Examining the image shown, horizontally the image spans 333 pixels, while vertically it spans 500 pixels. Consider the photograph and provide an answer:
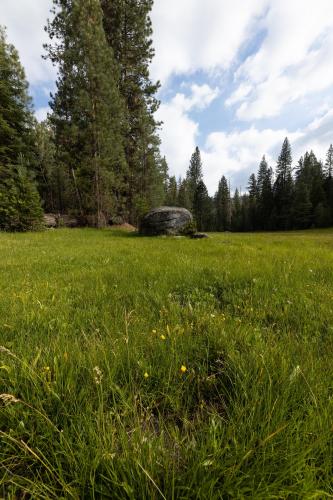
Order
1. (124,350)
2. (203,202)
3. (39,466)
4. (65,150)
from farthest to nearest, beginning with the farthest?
(203,202)
(65,150)
(124,350)
(39,466)

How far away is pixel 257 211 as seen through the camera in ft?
225

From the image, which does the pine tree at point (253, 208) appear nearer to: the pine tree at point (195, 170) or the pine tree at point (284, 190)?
the pine tree at point (284, 190)

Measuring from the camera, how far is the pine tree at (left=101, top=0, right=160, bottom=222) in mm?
24031

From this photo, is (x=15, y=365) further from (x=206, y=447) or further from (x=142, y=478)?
(x=206, y=447)

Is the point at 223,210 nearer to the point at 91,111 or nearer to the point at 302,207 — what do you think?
the point at 302,207

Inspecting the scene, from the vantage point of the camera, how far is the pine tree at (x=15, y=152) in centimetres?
1594

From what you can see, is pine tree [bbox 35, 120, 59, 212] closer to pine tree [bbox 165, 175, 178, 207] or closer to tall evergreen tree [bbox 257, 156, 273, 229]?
pine tree [bbox 165, 175, 178, 207]

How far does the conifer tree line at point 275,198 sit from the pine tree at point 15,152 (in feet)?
159

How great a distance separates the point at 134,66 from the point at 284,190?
49694 millimetres

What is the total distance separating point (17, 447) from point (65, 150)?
2590cm

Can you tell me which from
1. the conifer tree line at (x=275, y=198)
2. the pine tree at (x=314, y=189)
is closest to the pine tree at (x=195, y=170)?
the conifer tree line at (x=275, y=198)

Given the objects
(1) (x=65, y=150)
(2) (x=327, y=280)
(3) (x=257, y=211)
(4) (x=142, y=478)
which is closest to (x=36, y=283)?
(4) (x=142, y=478)

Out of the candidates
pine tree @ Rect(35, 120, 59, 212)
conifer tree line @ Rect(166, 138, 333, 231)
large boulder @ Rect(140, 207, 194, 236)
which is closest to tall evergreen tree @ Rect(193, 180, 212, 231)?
conifer tree line @ Rect(166, 138, 333, 231)

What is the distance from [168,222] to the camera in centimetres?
1497
